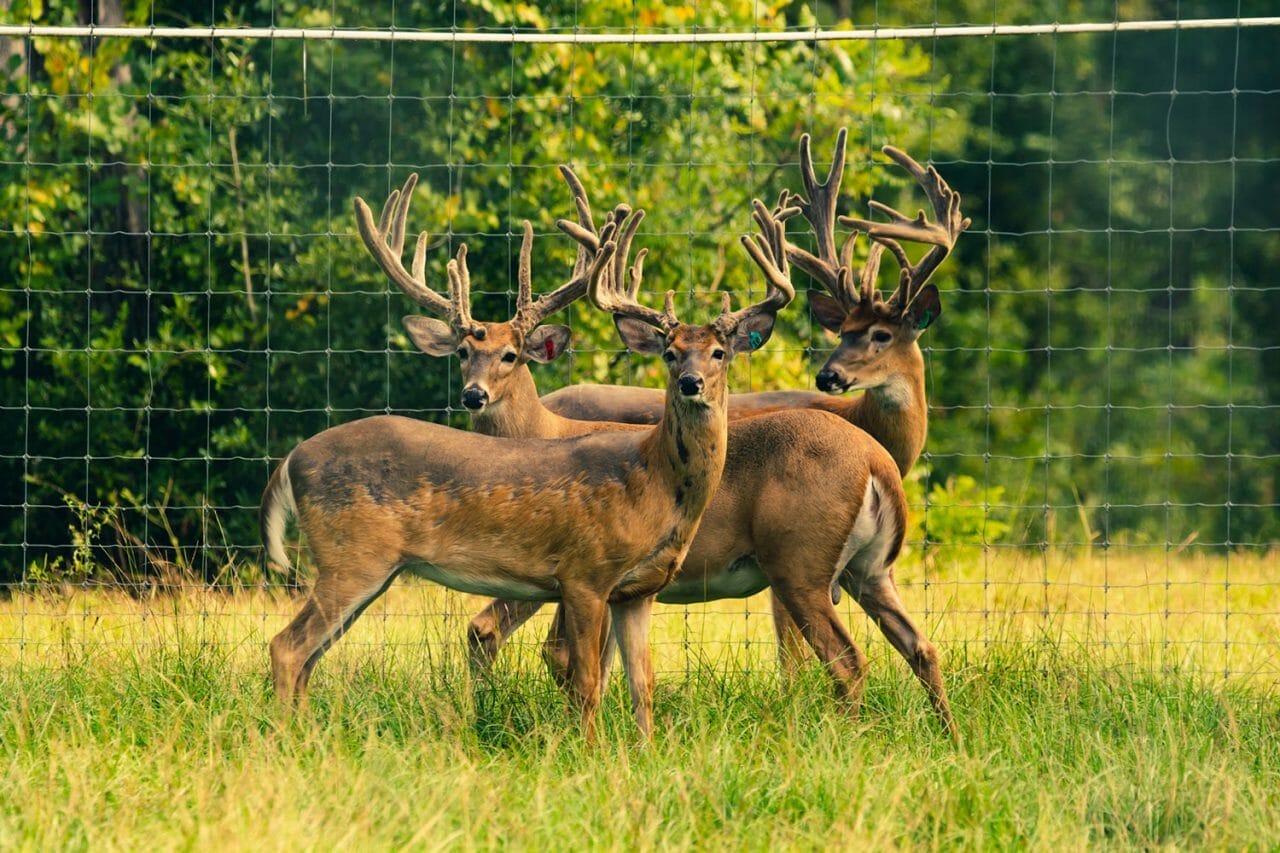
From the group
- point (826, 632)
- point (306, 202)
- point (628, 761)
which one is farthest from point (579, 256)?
point (306, 202)

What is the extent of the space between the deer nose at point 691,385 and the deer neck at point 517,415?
4.42 feet

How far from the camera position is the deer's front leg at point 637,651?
5.60m

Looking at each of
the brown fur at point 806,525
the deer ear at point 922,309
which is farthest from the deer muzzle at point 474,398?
the deer ear at point 922,309

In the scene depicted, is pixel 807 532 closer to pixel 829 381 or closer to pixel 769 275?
pixel 769 275

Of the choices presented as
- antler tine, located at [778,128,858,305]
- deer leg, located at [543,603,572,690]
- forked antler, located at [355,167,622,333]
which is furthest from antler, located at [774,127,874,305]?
deer leg, located at [543,603,572,690]

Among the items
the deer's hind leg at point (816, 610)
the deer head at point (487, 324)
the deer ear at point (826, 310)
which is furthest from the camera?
the deer ear at point (826, 310)

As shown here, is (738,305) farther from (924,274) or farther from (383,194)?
(924,274)

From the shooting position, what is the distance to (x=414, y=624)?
7.62 metres

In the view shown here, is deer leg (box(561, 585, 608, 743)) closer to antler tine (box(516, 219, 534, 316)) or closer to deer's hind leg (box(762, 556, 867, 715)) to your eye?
deer's hind leg (box(762, 556, 867, 715))

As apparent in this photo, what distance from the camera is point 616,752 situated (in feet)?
17.3

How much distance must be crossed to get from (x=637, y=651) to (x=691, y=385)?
86cm

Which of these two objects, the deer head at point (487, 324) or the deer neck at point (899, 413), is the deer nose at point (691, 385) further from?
the deer neck at point (899, 413)

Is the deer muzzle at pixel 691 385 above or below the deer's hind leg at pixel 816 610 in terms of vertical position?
above

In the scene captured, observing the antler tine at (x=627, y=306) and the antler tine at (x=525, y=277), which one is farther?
the antler tine at (x=525, y=277)
